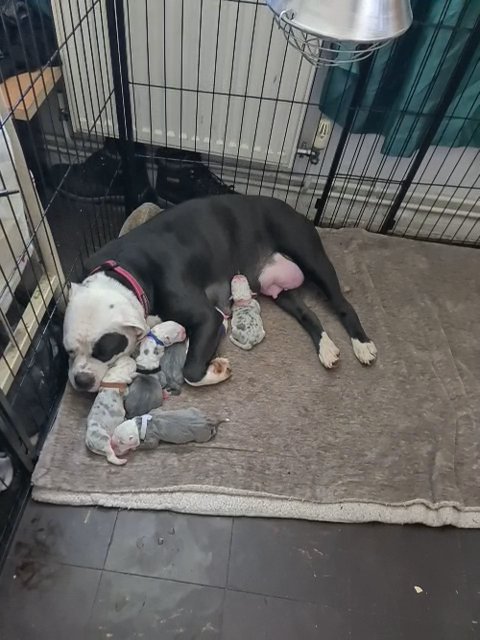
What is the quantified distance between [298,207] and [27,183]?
4.31 feet

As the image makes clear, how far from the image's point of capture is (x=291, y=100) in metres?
1.91

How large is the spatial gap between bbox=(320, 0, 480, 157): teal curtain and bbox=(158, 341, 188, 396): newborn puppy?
1.10 m

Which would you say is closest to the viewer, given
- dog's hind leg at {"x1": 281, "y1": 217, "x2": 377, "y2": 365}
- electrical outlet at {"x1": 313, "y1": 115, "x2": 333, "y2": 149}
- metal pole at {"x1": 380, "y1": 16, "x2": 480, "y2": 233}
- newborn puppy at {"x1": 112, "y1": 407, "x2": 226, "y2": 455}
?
newborn puppy at {"x1": 112, "y1": 407, "x2": 226, "y2": 455}

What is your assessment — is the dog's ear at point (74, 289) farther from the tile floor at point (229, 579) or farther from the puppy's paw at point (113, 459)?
the tile floor at point (229, 579)

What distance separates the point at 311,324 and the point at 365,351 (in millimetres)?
208

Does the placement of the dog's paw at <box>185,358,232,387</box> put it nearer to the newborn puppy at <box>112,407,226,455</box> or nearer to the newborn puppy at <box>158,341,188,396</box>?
the newborn puppy at <box>158,341,188,396</box>

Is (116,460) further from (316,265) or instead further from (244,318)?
(316,265)

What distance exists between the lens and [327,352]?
175 cm

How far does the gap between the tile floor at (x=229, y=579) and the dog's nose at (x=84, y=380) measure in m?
0.33

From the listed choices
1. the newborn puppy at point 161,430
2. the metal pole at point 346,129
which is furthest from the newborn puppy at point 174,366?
the metal pole at point 346,129

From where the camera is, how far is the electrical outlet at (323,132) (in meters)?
2.06

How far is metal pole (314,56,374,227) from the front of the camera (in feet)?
5.83

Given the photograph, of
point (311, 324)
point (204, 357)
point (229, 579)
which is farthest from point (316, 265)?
point (229, 579)

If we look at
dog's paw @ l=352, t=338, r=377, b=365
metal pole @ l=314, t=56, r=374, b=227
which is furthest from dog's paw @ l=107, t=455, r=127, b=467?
metal pole @ l=314, t=56, r=374, b=227
